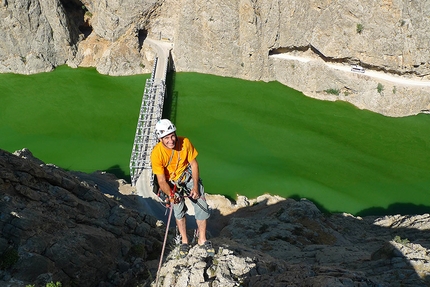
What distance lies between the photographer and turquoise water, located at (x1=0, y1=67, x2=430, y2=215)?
21388 mm

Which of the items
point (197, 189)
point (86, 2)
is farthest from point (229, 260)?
point (86, 2)

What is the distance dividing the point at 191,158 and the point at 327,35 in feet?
76.2

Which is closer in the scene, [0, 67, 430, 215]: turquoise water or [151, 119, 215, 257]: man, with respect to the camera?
[151, 119, 215, 257]: man

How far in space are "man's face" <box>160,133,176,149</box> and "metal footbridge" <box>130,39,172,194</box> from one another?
43.3 feet

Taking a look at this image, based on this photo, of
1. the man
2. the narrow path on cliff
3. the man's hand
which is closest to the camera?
the man

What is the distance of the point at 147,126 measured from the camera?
2391 cm

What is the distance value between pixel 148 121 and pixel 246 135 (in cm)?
688

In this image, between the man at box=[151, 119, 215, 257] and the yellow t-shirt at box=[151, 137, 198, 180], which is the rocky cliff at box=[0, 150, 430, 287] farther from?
the yellow t-shirt at box=[151, 137, 198, 180]

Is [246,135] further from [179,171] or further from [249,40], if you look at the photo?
[179,171]

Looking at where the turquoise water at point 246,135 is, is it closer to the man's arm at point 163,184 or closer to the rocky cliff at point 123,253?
the rocky cliff at point 123,253

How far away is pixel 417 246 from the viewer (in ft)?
27.8

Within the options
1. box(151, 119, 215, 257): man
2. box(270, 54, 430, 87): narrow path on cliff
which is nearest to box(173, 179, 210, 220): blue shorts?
box(151, 119, 215, 257): man

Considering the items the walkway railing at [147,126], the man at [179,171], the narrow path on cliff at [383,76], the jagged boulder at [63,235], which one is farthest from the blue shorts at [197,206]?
the narrow path on cliff at [383,76]

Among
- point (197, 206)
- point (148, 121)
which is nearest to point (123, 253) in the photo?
point (197, 206)
